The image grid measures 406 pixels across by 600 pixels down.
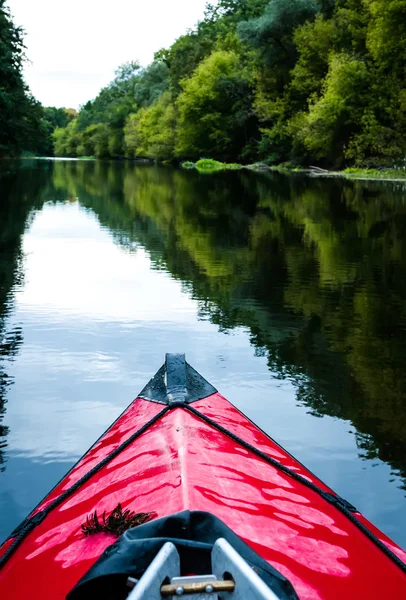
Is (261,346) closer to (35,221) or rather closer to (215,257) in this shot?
(215,257)

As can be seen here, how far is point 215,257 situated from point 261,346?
18.4 feet

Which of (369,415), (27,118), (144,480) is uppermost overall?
(27,118)

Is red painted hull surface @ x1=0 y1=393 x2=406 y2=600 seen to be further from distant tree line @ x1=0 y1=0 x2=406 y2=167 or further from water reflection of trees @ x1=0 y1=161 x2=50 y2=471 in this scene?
distant tree line @ x1=0 y1=0 x2=406 y2=167

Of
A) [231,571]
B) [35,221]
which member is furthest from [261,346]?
[35,221]

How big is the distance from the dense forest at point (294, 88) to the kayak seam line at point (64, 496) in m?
34.9

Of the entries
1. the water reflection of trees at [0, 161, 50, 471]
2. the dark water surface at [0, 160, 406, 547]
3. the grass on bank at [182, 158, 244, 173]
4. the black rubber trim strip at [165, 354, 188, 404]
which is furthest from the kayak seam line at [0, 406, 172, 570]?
the grass on bank at [182, 158, 244, 173]

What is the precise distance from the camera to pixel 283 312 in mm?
8742

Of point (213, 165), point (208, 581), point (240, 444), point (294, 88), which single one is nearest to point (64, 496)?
point (240, 444)

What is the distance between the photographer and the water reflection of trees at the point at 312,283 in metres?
6.07

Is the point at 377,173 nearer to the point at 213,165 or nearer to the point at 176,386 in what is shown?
the point at 213,165

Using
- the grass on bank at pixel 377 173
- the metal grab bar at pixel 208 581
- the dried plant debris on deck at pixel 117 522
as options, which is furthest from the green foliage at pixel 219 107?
the metal grab bar at pixel 208 581

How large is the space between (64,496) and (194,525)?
1.14 metres

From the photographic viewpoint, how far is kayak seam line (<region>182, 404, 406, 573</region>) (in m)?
2.72

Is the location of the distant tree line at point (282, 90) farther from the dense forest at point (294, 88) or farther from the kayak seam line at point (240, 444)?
the kayak seam line at point (240, 444)
